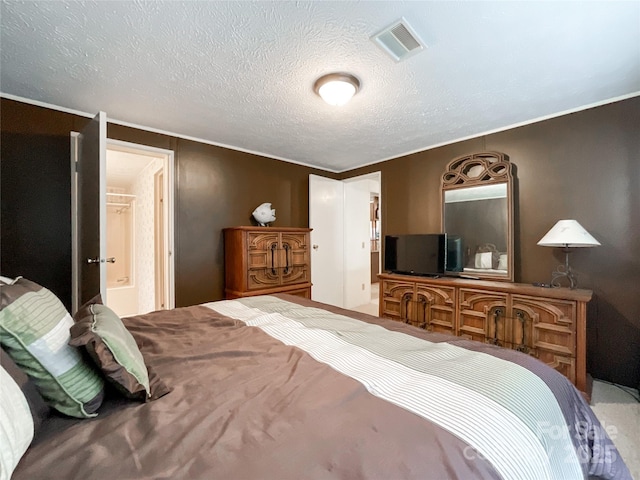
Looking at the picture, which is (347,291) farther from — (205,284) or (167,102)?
(167,102)

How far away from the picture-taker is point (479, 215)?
10.1 ft

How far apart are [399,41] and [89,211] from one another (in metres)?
2.56

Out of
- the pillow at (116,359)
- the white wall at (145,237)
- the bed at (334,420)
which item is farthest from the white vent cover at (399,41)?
the white wall at (145,237)

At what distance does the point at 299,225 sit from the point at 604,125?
11.4ft

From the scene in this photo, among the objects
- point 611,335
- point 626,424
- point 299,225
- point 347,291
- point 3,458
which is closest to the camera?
point 3,458

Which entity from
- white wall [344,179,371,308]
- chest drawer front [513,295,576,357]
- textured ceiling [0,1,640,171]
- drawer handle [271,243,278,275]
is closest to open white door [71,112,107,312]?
textured ceiling [0,1,640,171]

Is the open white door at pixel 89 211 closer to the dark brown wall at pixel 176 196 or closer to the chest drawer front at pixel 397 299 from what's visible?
the dark brown wall at pixel 176 196

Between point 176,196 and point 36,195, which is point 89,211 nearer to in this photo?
point 36,195

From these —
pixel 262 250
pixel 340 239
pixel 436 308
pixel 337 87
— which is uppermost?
pixel 337 87

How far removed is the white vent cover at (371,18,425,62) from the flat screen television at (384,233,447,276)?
1.96 m

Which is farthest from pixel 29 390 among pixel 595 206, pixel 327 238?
pixel 327 238

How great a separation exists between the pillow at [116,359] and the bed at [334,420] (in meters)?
0.05

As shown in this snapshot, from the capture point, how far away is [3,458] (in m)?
0.56

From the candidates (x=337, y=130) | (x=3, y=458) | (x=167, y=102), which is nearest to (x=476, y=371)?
(x=3, y=458)
